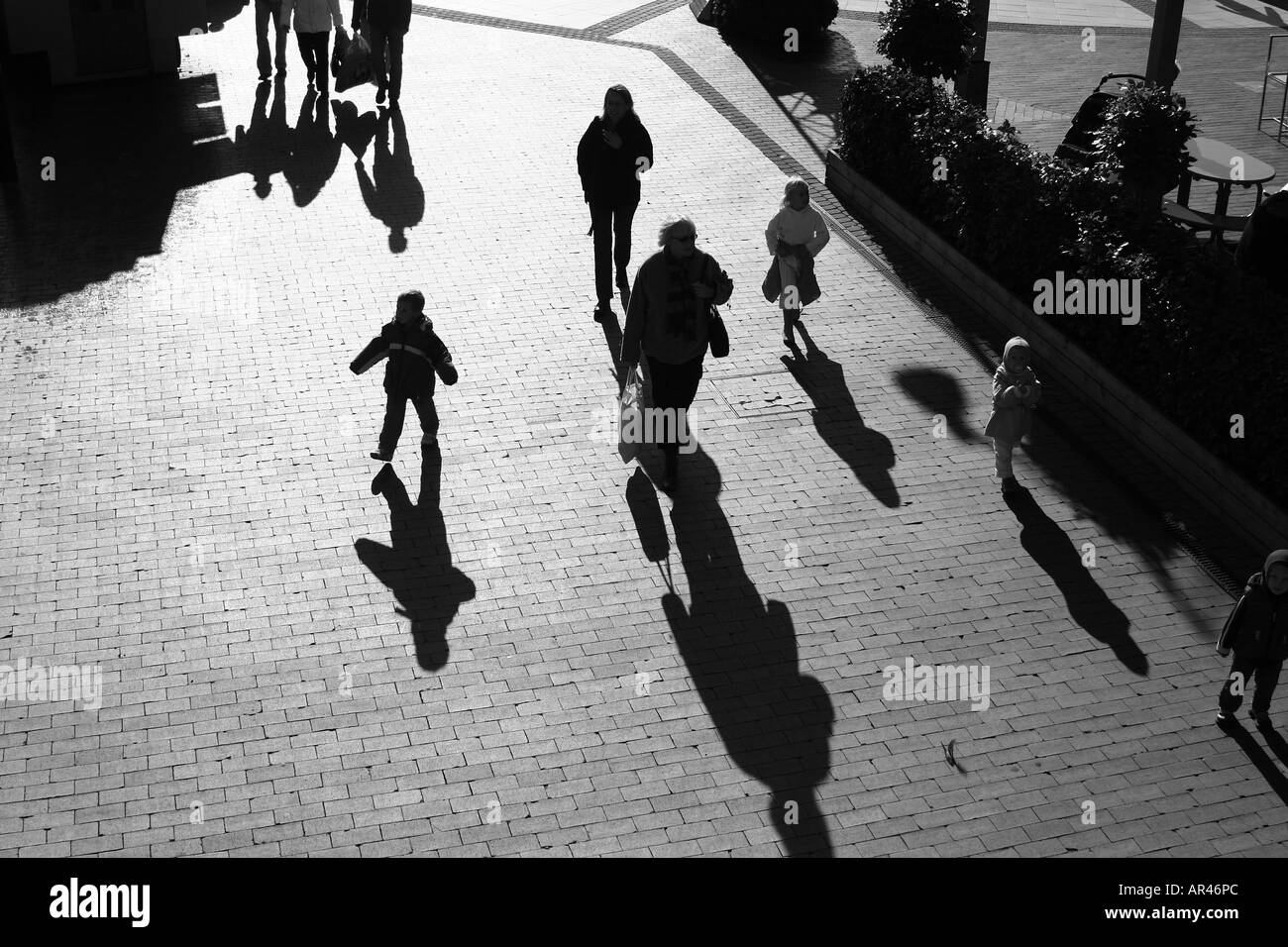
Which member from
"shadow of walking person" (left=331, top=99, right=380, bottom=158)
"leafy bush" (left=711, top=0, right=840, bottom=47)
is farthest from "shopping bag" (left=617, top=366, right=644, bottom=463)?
"leafy bush" (left=711, top=0, right=840, bottom=47)

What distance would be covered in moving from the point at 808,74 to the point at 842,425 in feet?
32.3

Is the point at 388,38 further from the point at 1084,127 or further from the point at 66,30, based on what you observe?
the point at 1084,127

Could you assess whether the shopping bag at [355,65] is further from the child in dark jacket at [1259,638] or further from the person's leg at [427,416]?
the child in dark jacket at [1259,638]

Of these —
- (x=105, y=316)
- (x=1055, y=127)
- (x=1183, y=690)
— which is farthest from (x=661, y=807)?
(x=1055, y=127)

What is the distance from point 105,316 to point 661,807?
25.0 ft

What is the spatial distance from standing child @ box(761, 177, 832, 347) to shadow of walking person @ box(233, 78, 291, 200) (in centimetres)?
594

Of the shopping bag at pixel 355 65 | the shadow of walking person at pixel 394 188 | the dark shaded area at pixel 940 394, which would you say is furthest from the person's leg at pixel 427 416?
the shopping bag at pixel 355 65

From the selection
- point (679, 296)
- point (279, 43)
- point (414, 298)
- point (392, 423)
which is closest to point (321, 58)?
point (279, 43)

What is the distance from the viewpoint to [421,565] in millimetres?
9625

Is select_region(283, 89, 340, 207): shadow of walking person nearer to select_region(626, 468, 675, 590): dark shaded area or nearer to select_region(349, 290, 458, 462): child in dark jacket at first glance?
select_region(349, 290, 458, 462): child in dark jacket

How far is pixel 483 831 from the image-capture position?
7477mm

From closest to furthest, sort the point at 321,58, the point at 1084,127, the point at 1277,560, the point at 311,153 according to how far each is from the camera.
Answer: the point at 1277,560
the point at 1084,127
the point at 311,153
the point at 321,58

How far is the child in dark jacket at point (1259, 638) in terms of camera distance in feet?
26.2

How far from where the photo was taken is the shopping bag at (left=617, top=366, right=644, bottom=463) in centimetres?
1055
